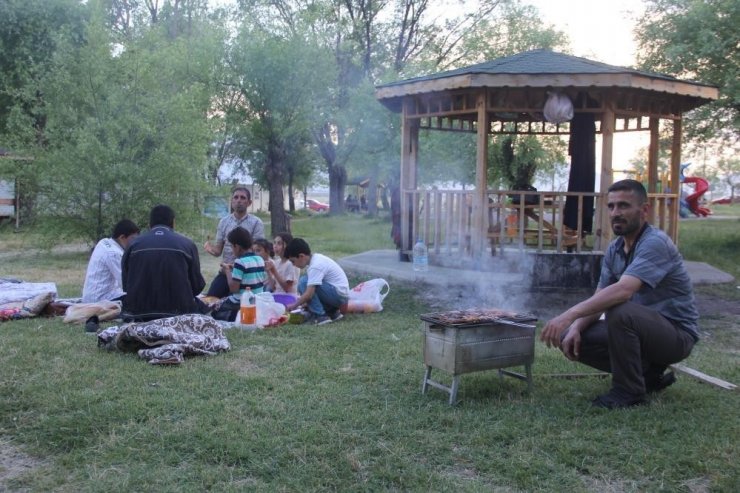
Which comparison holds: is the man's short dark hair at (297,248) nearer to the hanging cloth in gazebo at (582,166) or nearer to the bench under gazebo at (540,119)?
the bench under gazebo at (540,119)

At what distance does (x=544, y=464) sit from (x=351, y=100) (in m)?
18.1

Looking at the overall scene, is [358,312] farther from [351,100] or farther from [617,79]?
[351,100]

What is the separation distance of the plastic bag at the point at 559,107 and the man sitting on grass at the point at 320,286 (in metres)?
3.67

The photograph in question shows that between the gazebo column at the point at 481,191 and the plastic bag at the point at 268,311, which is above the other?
the gazebo column at the point at 481,191

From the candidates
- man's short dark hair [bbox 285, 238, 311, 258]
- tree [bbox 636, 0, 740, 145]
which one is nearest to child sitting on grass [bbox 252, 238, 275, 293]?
man's short dark hair [bbox 285, 238, 311, 258]

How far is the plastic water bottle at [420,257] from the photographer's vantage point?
9.33 metres

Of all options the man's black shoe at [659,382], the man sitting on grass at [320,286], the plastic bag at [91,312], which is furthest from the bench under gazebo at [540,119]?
the plastic bag at [91,312]

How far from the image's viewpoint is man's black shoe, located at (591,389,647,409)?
13.8 feet

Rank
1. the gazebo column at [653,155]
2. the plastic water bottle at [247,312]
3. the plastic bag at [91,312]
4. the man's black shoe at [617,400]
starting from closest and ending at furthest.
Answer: the man's black shoe at [617,400] → the plastic water bottle at [247,312] → the plastic bag at [91,312] → the gazebo column at [653,155]

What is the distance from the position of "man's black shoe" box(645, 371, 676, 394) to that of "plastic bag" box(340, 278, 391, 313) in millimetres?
3705

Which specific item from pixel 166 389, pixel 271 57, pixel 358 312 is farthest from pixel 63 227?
pixel 166 389

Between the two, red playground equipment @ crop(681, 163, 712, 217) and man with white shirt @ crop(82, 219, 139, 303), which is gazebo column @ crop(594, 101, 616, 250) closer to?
man with white shirt @ crop(82, 219, 139, 303)

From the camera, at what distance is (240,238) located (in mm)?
7141

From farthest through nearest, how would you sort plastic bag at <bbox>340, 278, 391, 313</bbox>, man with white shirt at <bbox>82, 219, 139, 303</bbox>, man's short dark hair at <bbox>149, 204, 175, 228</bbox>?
plastic bag at <bbox>340, 278, 391, 313</bbox> → man with white shirt at <bbox>82, 219, 139, 303</bbox> → man's short dark hair at <bbox>149, 204, 175, 228</bbox>
